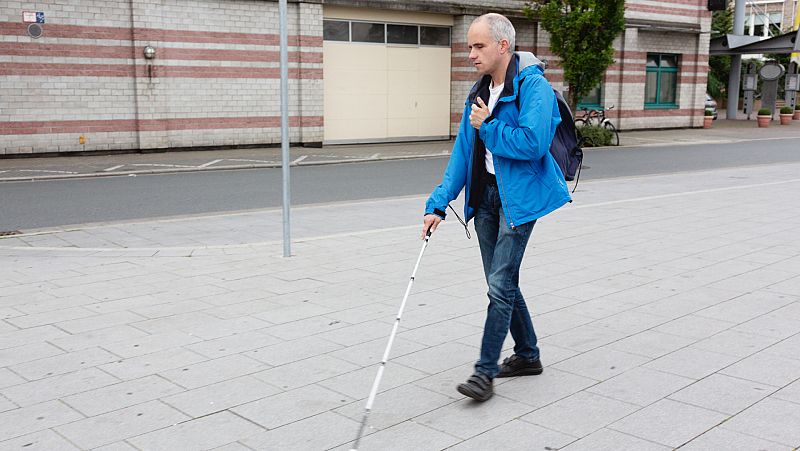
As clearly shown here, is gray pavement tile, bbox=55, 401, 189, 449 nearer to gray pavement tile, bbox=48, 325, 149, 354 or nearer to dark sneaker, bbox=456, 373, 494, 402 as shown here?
gray pavement tile, bbox=48, 325, 149, 354

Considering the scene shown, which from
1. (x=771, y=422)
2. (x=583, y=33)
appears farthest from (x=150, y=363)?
(x=583, y=33)

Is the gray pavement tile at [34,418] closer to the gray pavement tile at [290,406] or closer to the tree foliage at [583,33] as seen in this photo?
the gray pavement tile at [290,406]

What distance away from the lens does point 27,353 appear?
5.07m

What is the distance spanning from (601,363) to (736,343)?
1000 mm

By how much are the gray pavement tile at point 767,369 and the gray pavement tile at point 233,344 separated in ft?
9.06

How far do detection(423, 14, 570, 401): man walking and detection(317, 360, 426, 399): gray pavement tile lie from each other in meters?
0.47

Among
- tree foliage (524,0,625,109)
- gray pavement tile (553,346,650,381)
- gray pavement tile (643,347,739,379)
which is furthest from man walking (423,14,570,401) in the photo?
tree foliage (524,0,625,109)

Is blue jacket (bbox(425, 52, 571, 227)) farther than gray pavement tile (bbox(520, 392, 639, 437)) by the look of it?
Yes

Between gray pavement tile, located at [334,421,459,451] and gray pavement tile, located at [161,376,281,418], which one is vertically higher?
gray pavement tile, located at [334,421,459,451]

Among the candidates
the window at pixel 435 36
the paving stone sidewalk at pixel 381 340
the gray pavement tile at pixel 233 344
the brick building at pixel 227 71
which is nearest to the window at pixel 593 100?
the brick building at pixel 227 71

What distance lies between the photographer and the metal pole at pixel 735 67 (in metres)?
38.8

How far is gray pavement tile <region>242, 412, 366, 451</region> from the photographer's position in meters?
3.74

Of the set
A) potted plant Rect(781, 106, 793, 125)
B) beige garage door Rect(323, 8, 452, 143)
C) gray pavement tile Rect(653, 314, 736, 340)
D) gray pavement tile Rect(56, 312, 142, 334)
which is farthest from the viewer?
potted plant Rect(781, 106, 793, 125)

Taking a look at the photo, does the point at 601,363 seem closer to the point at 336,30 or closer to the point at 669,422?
the point at 669,422
